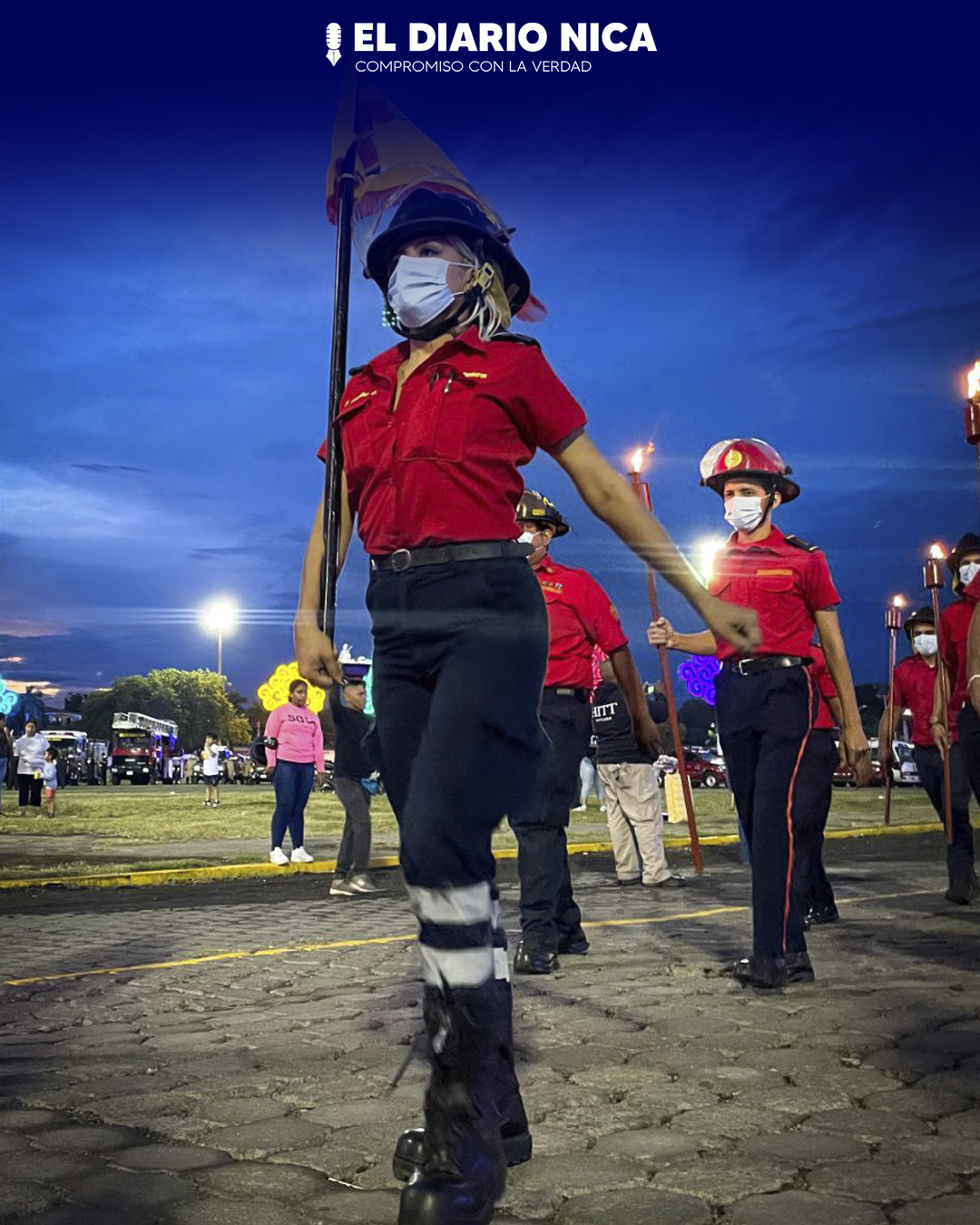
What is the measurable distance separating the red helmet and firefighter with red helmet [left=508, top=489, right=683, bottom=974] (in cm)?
78

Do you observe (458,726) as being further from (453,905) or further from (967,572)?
(967,572)

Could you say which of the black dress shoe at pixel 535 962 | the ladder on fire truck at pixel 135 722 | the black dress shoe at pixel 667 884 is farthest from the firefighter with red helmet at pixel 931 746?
the ladder on fire truck at pixel 135 722

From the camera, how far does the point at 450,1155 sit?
115 inches

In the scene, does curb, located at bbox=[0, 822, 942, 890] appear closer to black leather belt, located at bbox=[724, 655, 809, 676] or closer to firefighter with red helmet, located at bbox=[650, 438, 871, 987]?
firefighter with red helmet, located at bbox=[650, 438, 871, 987]

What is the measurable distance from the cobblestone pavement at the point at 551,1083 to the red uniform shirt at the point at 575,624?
1.39m

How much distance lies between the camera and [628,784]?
11.1m

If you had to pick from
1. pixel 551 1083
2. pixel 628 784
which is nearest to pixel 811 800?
pixel 551 1083

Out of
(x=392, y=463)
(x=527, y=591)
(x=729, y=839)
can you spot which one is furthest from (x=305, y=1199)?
(x=729, y=839)

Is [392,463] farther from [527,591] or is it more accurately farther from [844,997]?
[844,997]

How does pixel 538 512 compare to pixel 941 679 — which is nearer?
pixel 538 512

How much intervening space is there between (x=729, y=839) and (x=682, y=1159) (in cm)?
1503

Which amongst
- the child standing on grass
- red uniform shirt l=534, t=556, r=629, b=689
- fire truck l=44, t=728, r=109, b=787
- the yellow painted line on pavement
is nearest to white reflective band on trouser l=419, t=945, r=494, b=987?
red uniform shirt l=534, t=556, r=629, b=689

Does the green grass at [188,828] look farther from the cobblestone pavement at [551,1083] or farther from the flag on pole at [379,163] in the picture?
the flag on pole at [379,163]

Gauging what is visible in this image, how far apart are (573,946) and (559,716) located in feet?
4.05
